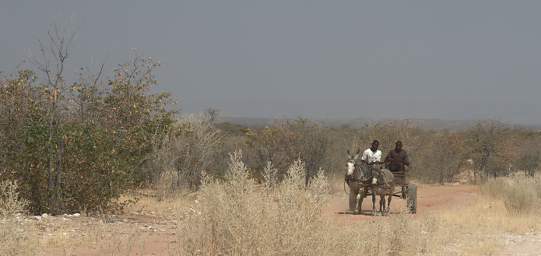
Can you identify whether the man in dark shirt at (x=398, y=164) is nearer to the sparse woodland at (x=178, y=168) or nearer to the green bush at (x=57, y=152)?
→ the sparse woodland at (x=178, y=168)

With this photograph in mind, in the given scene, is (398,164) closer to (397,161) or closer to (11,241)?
(397,161)

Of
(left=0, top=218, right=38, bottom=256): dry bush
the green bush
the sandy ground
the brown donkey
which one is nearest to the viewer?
(left=0, top=218, right=38, bottom=256): dry bush

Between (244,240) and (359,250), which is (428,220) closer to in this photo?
(359,250)

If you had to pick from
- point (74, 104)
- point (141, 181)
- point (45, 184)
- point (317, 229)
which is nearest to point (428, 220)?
point (317, 229)

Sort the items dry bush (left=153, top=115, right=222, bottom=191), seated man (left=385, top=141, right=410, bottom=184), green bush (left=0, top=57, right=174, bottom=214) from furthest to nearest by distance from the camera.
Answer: dry bush (left=153, top=115, right=222, bottom=191), seated man (left=385, top=141, right=410, bottom=184), green bush (left=0, top=57, right=174, bottom=214)

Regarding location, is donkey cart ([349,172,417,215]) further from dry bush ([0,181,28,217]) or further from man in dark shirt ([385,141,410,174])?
dry bush ([0,181,28,217])

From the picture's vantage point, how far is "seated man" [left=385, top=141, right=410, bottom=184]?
17281 millimetres

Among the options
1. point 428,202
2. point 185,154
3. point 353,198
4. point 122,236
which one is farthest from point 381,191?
point 122,236

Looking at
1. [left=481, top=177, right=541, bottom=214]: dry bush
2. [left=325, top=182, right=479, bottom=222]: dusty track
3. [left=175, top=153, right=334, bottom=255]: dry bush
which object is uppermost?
[left=175, top=153, right=334, bottom=255]: dry bush

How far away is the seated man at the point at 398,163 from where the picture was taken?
17.3 metres

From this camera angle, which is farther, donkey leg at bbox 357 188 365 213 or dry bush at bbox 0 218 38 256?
donkey leg at bbox 357 188 365 213

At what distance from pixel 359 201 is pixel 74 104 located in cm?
733

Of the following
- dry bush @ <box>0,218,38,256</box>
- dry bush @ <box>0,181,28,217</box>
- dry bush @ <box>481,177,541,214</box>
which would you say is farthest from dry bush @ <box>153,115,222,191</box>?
dry bush @ <box>0,218,38,256</box>

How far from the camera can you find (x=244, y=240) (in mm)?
7152
